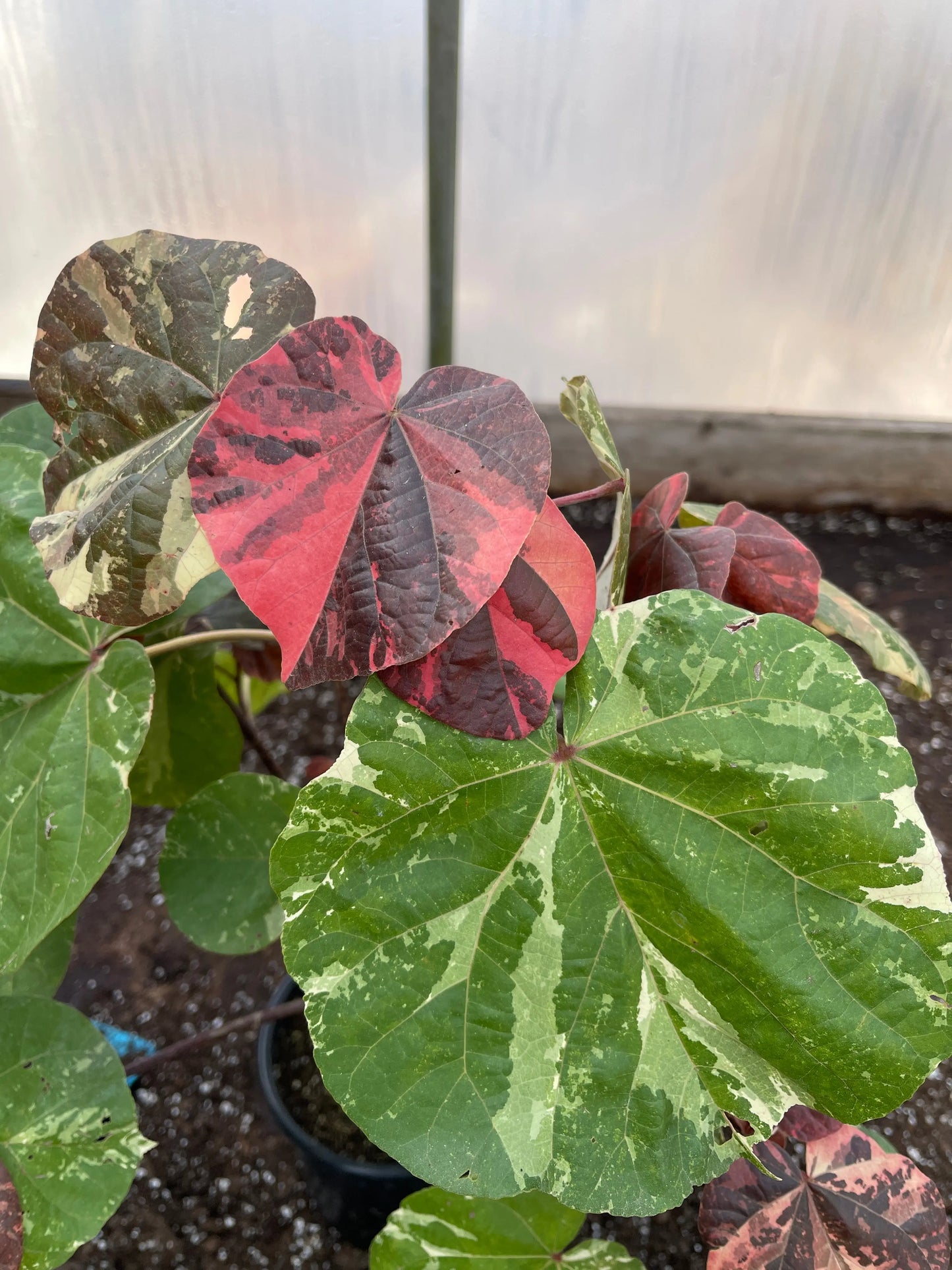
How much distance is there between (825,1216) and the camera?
26.4 inches

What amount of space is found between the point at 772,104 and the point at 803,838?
1824mm

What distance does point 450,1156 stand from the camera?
0.45m

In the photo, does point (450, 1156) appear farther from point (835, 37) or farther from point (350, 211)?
point (835, 37)

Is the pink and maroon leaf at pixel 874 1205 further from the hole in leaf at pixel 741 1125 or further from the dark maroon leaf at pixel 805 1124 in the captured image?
the hole in leaf at pixel 741 1125

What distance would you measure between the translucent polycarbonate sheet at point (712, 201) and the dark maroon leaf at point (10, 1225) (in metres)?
1.86

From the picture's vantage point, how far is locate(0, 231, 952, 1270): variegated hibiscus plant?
1.33ft

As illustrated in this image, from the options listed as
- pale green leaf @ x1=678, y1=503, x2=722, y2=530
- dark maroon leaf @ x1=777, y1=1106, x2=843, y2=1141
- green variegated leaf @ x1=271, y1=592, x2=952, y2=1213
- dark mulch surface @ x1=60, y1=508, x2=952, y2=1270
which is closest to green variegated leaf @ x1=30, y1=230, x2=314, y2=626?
green variegated leaf @ x1=271, y1=592, x2=952, y2=1213

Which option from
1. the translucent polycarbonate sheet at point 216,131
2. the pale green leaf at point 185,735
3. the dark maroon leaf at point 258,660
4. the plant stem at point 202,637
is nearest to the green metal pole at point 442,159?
the translucent polycarbonate sheet at point 216,131

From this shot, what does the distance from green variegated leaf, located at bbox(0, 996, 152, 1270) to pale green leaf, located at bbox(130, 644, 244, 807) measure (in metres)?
0.24

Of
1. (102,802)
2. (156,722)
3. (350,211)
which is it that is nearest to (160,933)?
(156,722)

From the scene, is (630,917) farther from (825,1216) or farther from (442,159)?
(442,159)

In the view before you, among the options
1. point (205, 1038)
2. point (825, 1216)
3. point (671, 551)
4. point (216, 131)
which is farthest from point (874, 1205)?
point (216, 131)

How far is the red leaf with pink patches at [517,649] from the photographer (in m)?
0.44

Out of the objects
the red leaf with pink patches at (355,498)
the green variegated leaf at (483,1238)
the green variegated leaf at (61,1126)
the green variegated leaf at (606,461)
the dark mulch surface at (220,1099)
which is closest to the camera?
the red leaf with pink patches at (355,498)
